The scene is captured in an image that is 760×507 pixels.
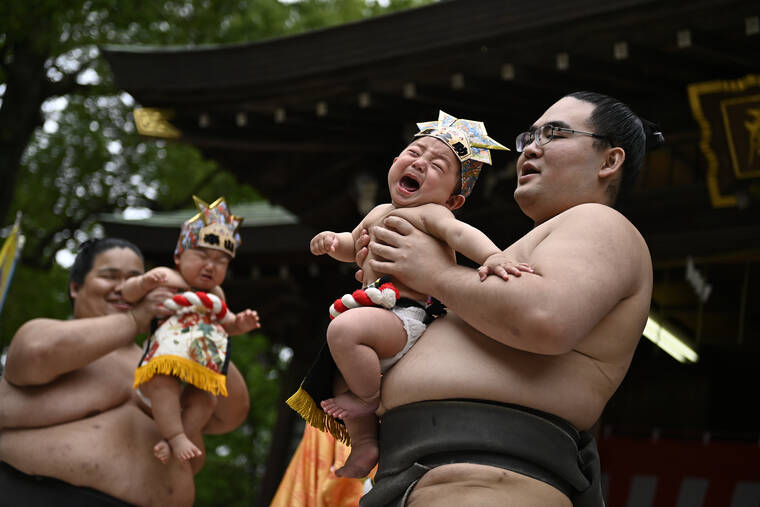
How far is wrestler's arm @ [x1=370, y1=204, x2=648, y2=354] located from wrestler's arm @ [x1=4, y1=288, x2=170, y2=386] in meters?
1.28

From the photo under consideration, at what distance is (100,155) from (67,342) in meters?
11.0

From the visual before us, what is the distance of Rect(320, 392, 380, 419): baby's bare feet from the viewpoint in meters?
1.80

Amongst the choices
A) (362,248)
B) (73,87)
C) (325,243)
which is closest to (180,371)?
(325,243)

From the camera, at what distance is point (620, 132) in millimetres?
1914

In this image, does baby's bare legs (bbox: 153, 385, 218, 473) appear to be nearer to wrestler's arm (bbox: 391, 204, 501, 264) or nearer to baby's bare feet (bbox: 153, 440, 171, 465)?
baby's bare feet (bbox: 153, 440, 171, 465)

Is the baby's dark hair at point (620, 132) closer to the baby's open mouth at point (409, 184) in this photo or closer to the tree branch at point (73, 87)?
the baby's open mouth at point (409, 184)

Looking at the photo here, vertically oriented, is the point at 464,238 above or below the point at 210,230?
above

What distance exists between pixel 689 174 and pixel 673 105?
41 cm

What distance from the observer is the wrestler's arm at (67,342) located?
2.75 metres

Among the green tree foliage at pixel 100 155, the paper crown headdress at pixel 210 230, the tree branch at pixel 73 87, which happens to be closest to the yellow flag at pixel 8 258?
the paper crown headdress at pixel 210 230

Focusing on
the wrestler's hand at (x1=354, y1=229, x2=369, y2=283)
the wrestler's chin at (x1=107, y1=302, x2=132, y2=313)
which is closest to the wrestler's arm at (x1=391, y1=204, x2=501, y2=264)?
the wrestler's hand at (x1=354, y1=229, x2=369, y2=283)

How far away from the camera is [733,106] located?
4242 mm

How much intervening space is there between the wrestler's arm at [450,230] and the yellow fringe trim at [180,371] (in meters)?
1.07

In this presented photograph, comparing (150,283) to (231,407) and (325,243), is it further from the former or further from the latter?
(325,243)
